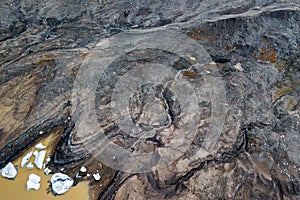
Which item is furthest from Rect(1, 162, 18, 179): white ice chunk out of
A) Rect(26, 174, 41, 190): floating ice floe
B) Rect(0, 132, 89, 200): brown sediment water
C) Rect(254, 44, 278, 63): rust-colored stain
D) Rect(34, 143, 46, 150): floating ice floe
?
Rect(254, 44, 278, 63): rust-colored stain

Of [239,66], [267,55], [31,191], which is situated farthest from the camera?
[267,55]

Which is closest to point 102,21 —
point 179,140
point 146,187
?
point 179,140

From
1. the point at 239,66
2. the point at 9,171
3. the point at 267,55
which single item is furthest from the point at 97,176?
the point at 267,55

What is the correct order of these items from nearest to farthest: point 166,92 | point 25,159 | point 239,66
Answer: point 25,159, point 166,92, point 239,66

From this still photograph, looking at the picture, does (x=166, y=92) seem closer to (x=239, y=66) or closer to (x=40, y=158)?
(x=239, y=66)

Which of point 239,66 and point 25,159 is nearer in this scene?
point 25,159

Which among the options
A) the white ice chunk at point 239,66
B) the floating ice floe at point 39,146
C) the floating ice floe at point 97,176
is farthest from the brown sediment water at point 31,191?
the white ice chunk at point 239,66
